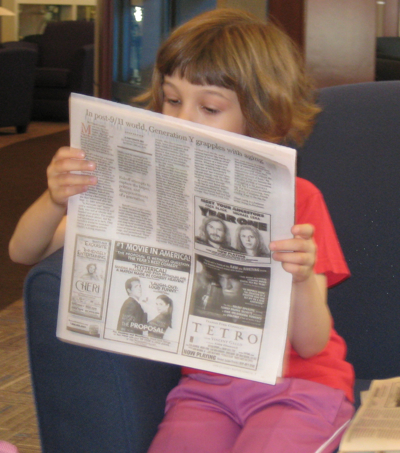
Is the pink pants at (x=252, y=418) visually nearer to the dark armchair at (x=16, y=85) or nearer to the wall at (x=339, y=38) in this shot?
the wall at (x=339, y=38)

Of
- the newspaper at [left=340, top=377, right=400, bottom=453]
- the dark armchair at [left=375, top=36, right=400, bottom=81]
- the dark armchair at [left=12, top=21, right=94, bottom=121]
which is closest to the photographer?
the newspaper at [left=340, top=377, right=400, bottom=453]

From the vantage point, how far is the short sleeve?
2.89 ft

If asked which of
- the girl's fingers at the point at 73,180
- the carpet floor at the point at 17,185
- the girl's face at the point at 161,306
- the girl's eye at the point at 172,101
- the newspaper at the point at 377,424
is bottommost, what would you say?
the carpet floor at the point at 17,185

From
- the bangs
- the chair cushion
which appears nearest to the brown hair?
the bangs

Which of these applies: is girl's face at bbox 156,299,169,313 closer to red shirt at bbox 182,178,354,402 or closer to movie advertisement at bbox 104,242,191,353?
movie advertisement at bbox 104,242,191,353

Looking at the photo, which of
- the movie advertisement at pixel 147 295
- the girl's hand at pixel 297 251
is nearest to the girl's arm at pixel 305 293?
the girl's hand at pixel 297 251

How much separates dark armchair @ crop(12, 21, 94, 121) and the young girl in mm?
5125

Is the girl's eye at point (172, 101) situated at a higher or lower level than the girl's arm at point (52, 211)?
higher

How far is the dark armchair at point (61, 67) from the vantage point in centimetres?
596

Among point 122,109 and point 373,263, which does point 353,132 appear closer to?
point 373,263

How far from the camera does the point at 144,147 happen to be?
727mm

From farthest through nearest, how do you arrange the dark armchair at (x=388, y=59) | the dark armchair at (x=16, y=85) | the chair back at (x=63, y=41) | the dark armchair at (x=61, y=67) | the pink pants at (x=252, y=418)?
the chair back at (x=63, y=41), the dark armchair at (x=61, y=67), the dark armchair at (x=16, y=85), the dark armchair at (x=388, y=59), the pink pants at (x=252, y=418)

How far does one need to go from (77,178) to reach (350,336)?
0.54 meters

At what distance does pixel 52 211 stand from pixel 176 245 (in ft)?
0.68
